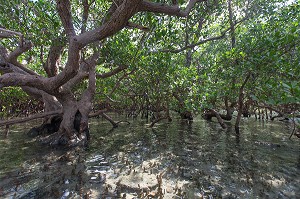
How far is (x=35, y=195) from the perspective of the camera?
4090 mm

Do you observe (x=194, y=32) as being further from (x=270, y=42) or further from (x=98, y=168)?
(x=98, y=168)

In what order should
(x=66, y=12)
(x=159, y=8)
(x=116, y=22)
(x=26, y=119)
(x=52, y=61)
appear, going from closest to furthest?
(x=116, y=22)
(x=159, y=8)
(x=66, y=12)
(x=26, y=119)
(x=52, y=61)

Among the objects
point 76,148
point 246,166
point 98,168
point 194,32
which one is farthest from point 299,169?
point 76,148

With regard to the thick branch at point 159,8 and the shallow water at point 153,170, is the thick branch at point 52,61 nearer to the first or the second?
the shallow water at point 153,170

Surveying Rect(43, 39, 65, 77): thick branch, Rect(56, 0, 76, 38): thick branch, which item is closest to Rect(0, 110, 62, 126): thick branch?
Rect(43, 39, 65, 77): thick branch

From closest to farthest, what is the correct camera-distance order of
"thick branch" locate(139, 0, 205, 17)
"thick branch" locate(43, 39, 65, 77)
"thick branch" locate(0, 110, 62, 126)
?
"thick branch" locate(139, 0, 205, 17)
"thick branch" locate(0, 110, 62, 126)
"thick branch" locate(43, 39, 65, 77)

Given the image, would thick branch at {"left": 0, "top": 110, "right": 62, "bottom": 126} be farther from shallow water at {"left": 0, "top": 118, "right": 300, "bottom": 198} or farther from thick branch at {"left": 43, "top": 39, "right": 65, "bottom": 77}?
thick branch at {"left": 43, "top": 39, "right": 65, "bottom": 77}

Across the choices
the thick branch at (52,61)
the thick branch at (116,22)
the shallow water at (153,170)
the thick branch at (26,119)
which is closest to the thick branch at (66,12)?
the thick branch at (116,22)

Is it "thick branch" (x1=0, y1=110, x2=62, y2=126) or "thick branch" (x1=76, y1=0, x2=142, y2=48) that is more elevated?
"thick branch" (x1=76, y1=0, x2=142, y2=48)

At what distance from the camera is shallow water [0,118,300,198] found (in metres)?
4.28

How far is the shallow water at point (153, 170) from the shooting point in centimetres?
428

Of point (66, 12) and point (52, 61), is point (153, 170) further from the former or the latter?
point (52, 61)

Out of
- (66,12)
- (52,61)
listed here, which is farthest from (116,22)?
(52,61)

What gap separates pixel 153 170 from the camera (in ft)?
18.3
